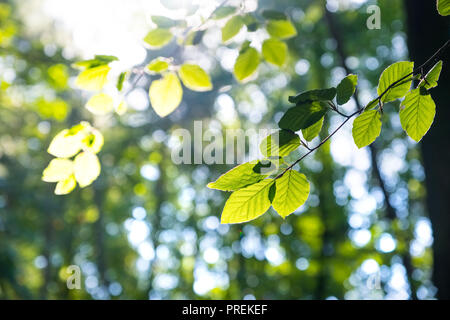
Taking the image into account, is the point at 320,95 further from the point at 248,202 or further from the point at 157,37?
the point at 157,37

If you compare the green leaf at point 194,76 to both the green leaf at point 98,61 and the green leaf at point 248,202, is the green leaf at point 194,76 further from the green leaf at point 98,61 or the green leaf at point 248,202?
the green leaf at point 248,202

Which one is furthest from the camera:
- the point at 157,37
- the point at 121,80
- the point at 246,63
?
the point at 246,63

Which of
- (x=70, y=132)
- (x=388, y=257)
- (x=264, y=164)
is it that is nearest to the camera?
(x=264, y=164)

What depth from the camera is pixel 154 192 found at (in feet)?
31.7

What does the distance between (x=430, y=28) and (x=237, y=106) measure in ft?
22.5

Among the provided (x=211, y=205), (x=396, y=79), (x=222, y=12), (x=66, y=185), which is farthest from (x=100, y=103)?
(x=211, y=205)

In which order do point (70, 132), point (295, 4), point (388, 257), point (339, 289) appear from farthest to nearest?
A: 1. point (339, 289)
2. point (295, 4)
3. point (388, 257)
4. point (70, 132)

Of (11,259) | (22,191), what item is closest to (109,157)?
(22,191)

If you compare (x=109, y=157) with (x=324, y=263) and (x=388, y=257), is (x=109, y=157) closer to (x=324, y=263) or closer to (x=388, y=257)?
(x=324, y=263)

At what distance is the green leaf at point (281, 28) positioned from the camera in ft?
2.64

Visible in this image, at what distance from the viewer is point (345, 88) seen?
0.48 m

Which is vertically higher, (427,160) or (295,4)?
(295,4)

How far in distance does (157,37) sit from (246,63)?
22 centimetres

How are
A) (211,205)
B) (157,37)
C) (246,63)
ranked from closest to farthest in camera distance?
(157,37) → (246,63) → (211,205)
